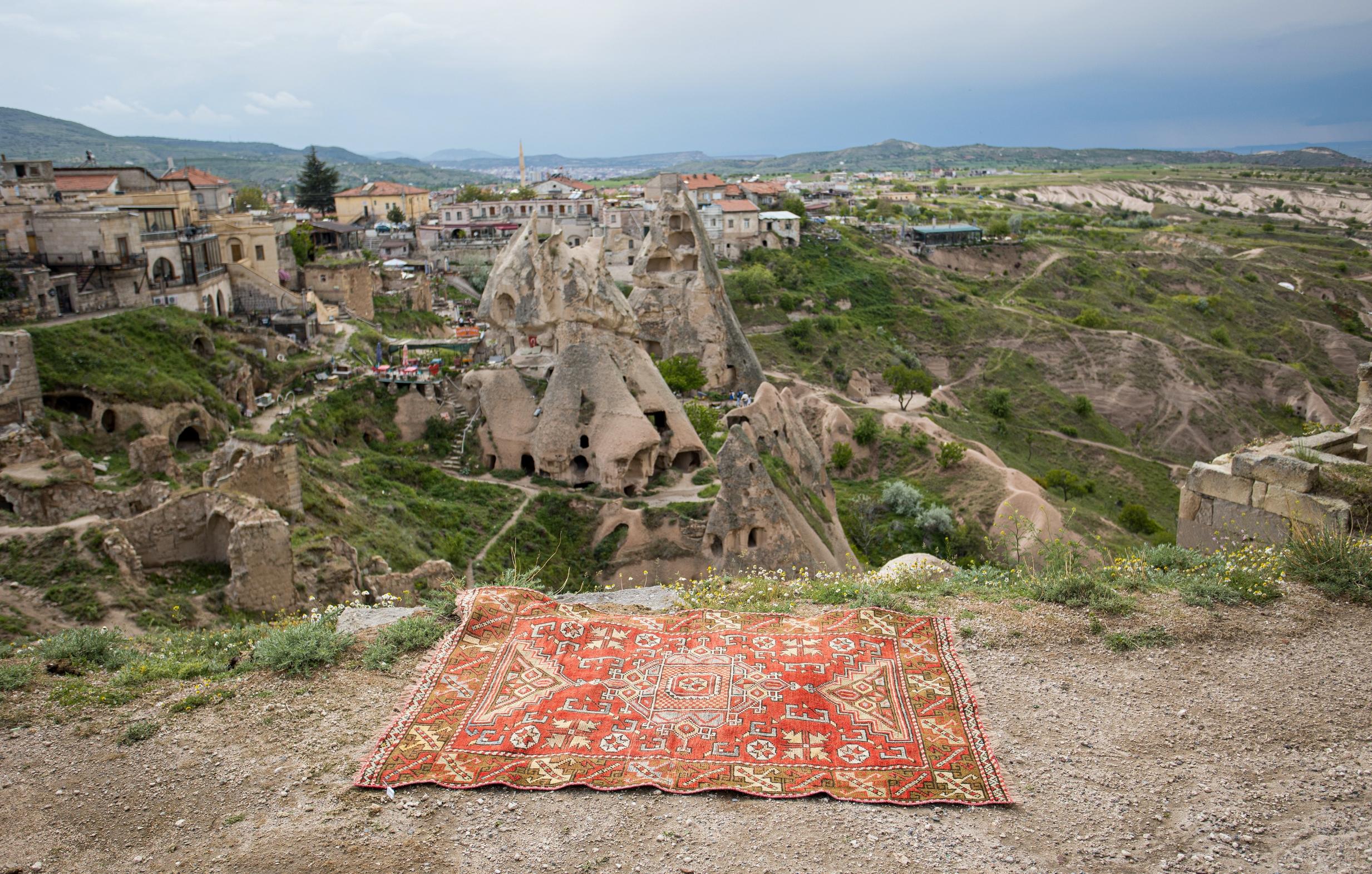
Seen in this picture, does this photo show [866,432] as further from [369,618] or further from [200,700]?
[200,700]

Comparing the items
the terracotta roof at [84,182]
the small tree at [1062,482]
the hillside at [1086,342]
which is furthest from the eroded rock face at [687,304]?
the terracotta roof at [84,182]

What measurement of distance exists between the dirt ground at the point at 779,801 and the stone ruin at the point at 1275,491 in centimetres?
313

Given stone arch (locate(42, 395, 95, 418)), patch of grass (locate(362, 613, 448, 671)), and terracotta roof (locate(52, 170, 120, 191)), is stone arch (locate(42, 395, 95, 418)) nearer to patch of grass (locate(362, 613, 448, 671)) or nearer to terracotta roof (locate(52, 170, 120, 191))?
patch of grass (locate(362, 613, 448, 671))

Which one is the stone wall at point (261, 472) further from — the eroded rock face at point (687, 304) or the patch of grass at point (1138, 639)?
the eroded rock face at point (687, 304)

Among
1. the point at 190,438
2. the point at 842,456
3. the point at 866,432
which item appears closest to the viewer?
the point at 190,438

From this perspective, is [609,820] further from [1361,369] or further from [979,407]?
[979,407]

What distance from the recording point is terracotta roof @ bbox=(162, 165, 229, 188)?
59.9 m

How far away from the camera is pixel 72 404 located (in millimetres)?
26484

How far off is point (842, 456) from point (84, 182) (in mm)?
41412

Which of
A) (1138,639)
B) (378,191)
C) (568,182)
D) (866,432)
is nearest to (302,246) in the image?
(866,432)

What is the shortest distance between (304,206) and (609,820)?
292 feet

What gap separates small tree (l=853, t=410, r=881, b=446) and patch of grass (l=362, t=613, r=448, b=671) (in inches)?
1322

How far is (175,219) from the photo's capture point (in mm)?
44531

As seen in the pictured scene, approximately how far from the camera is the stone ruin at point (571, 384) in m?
27.8
